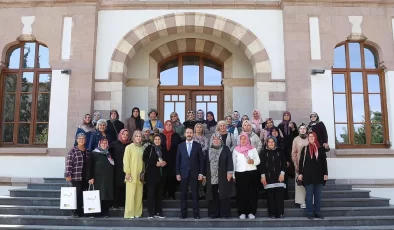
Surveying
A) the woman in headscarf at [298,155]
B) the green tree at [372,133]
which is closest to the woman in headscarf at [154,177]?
the woman in headscarf at [298,155]

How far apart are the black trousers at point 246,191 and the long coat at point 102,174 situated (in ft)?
7.46

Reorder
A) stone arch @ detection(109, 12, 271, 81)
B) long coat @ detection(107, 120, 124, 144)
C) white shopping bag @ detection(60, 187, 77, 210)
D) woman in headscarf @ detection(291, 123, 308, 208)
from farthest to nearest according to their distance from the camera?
stone arch @ detection(109, 12, 271, 81) < long coat @ detection(107, 120, 124, 144) < woman in headscarf @ detection(291, 123, 308, 208) < white shopping bag @ detection(60, 187, 77, 210)

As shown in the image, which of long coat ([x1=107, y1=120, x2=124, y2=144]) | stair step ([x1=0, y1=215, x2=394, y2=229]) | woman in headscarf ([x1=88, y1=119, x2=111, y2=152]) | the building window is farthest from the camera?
the building window

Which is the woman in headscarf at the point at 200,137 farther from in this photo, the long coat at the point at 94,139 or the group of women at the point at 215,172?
the long coat at the point at 94,139

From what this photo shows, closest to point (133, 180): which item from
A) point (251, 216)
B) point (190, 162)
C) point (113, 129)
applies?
point (190, 162)

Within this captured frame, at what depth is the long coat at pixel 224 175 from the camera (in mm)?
6676

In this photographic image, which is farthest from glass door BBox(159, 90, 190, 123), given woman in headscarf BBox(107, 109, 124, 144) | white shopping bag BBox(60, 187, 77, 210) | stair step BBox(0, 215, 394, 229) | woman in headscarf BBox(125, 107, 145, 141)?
white shopping bag BBox(60, 187, 77, 210)

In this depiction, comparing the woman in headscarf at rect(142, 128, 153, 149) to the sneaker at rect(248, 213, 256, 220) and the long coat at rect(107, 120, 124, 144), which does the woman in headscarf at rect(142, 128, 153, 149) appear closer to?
the long coat at rect(107, 120, 124, 144)

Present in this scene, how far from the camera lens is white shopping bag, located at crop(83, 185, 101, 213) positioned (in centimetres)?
650

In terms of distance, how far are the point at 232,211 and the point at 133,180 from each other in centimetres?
193

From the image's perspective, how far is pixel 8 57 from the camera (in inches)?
394

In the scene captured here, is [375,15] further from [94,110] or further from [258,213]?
[94,110]

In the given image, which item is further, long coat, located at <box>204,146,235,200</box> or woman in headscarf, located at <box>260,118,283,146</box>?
woman in headscarf, located at <box>260,118,283,146</box>

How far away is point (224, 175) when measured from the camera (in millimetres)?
6754
